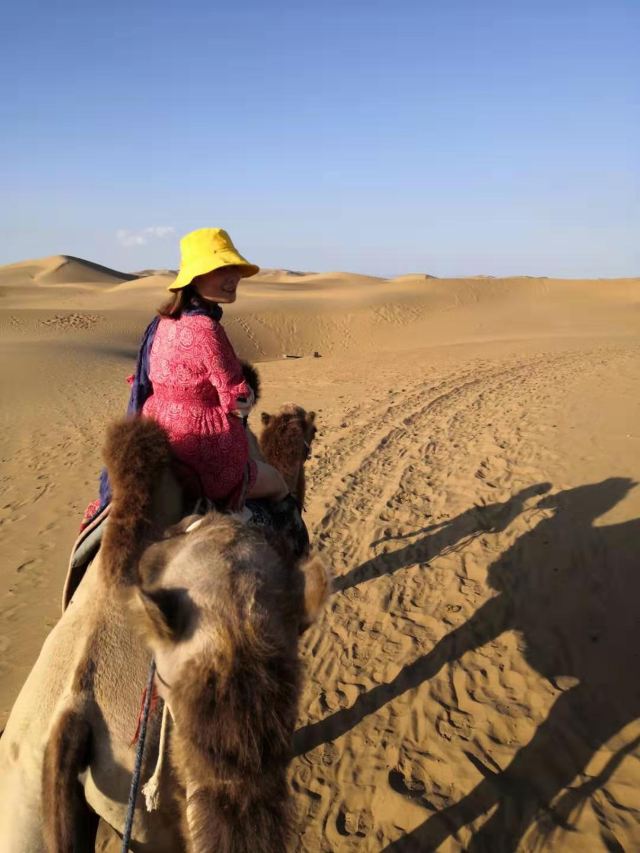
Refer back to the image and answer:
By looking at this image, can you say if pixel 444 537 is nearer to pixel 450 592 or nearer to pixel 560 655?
pixel 450 592

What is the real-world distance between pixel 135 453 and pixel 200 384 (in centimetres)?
63

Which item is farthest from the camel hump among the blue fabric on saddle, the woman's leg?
the woman's leg

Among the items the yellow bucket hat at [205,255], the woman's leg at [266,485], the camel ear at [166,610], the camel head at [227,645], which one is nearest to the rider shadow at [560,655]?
the woman's leg at [266,485]

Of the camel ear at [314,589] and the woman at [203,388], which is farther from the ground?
the woman at [203,388]

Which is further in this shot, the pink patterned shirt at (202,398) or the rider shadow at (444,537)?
the rider shadow at (444,537)

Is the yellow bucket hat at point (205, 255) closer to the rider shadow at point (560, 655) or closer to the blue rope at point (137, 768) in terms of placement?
the blue rope at point (137, 768)

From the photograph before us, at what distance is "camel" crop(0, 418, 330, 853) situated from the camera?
1512mm

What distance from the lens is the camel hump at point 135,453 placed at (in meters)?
2.03

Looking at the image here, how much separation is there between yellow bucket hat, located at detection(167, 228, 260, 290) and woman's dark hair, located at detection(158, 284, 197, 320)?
35 millimetres

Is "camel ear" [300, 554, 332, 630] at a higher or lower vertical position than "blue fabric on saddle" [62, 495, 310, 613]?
higher

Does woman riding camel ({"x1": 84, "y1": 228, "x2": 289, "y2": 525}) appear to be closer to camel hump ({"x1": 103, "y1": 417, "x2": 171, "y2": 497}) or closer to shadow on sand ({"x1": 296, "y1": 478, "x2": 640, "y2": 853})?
camel hump ({"x1": 103, "y1": 417, "x2": 171, "y2": 497})

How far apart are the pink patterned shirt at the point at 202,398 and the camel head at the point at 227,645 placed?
2.62ft

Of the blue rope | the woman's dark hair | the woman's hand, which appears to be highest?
the woman's dark hair

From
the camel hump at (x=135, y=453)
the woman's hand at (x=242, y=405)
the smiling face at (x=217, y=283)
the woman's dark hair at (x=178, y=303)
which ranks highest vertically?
the smiling face at (x=217, y=283)
